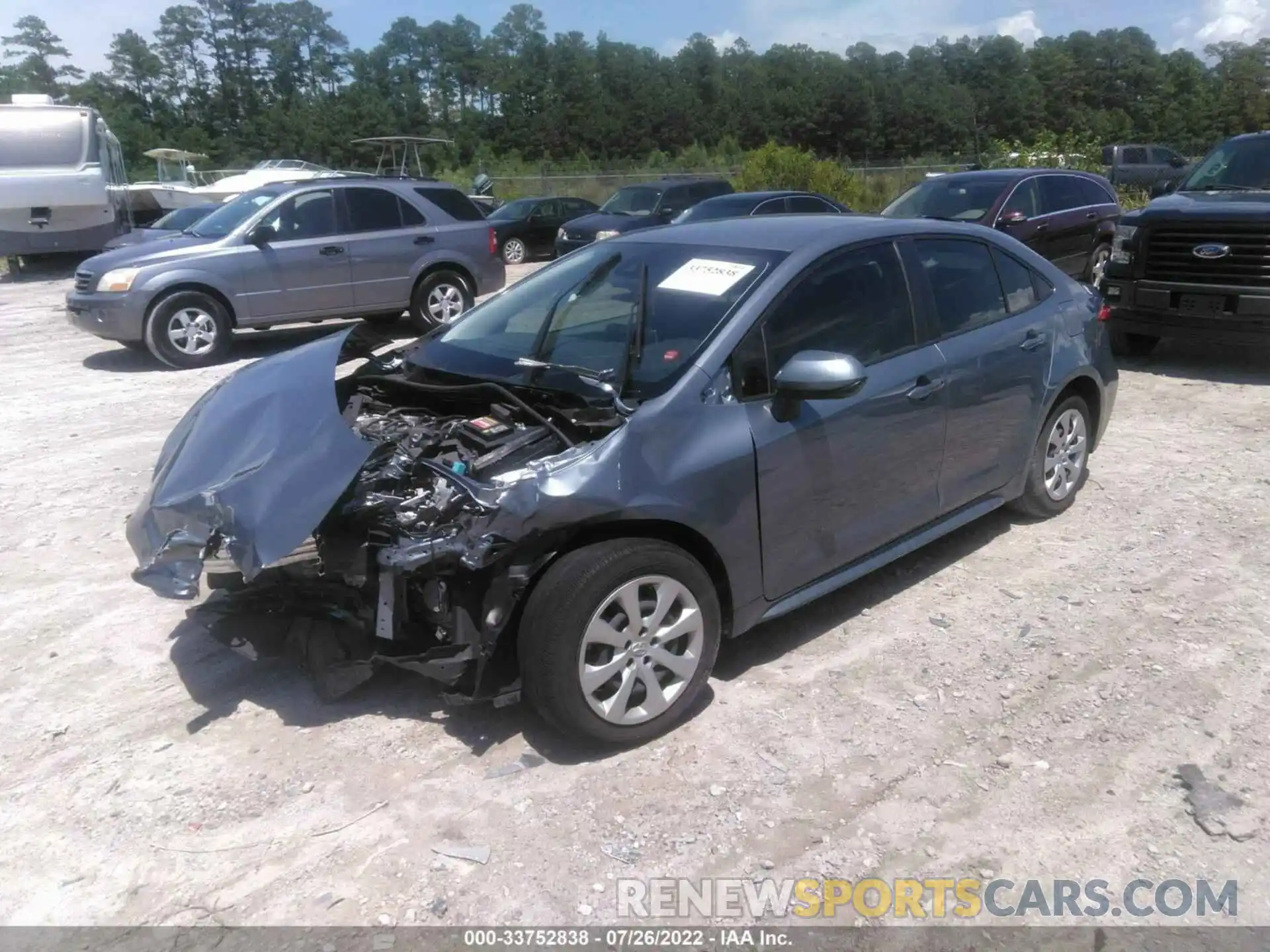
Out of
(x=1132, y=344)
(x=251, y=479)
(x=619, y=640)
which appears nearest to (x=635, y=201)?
(x=1132, y=344)

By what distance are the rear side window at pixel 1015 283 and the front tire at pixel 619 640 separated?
8.16ft

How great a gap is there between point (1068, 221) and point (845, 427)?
9.63 metres

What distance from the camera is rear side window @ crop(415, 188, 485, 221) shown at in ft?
Answer: 39.3

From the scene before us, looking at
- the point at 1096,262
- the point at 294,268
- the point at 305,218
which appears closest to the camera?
the point at 294,268

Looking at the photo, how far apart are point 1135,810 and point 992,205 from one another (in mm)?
9617

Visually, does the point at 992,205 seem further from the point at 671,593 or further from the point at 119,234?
the point at 119,234

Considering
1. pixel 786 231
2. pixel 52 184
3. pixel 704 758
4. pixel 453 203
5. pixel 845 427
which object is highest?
pixel 52 184

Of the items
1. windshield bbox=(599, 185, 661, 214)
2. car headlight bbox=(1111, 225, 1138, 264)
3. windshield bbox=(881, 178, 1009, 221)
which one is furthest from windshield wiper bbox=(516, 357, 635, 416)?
windshield bbox=(599, 185, 661, 214)

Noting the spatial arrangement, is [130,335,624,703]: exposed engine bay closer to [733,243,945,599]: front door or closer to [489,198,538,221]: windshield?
[733,243,945,599]: front door

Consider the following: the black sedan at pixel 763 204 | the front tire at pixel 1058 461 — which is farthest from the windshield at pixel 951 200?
the front tire at pixel 1058 461

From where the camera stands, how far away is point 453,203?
12.2 meters

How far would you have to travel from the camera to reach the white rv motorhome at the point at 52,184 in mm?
16844

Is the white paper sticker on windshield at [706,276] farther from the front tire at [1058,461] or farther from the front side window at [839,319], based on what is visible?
the front tire at [1058,461]

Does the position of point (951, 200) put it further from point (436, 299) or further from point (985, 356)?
point (985, 356)
